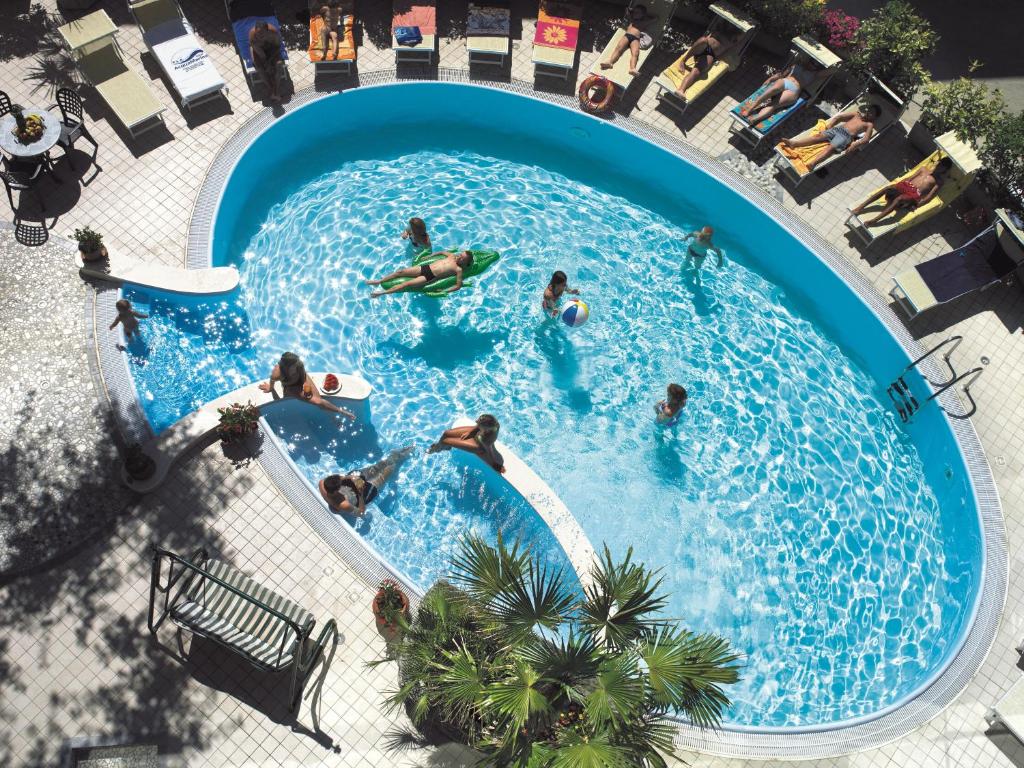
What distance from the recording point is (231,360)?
34.7 feet

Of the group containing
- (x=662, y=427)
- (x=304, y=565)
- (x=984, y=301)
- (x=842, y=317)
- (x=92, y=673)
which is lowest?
(x=92, y=673)

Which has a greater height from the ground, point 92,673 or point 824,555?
point 824,555

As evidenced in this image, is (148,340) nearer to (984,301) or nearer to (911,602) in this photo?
(911,602)

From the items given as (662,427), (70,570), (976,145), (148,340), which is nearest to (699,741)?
(662,427)

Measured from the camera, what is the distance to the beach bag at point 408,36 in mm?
12301

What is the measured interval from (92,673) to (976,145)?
1409 centimetres

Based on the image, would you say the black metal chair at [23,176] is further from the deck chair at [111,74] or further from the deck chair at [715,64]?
the deck chair at [715,64]

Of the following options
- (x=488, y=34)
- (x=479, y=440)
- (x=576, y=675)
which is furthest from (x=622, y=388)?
(x=488, y=34)

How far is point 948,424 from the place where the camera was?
10.9m

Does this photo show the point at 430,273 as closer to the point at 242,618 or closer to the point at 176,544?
the point at 176,544

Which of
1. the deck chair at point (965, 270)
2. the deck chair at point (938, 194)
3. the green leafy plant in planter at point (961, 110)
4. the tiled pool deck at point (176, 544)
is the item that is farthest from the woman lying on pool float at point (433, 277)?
the green leafy plant in planter at point (961, 110)

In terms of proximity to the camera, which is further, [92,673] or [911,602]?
[911,602]

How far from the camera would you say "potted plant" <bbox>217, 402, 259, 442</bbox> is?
9.36 metres

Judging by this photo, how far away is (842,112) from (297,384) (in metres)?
9.43
